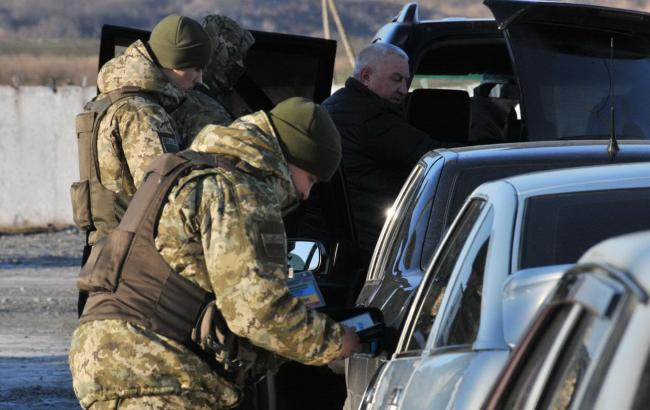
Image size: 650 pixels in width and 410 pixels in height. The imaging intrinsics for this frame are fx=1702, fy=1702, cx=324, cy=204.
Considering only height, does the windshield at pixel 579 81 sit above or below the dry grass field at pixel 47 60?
above

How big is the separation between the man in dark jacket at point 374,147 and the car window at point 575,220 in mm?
3469

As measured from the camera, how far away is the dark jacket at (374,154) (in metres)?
8.00

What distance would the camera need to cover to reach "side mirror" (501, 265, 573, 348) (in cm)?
351

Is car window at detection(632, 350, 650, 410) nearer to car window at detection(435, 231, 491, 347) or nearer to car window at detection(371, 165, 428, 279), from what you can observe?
car window at detection(435, 231, 491, 347)

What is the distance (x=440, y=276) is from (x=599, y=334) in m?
2.22

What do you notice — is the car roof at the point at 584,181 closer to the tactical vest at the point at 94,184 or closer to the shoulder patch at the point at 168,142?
the shoulder patch at the point at 168,142

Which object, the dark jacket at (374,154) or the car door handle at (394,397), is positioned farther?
the dark jacket at (374,154)

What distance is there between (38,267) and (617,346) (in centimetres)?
1606

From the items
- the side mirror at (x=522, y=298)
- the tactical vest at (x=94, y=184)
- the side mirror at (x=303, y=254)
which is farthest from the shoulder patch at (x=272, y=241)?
the tactical vest at (x=94, y=184)

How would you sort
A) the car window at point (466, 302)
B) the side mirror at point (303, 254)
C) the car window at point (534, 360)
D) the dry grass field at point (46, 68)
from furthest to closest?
the dry grass field at point (46, 68) < the side mirror at point (303, 254) < the car window at point (466, 302) < the car window at point (534, 360)

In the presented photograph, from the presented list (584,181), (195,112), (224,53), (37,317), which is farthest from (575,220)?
(37,317)

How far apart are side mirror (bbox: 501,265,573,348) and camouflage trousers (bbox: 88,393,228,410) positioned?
1119 mm

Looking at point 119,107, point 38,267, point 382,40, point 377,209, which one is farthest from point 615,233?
point 38,267

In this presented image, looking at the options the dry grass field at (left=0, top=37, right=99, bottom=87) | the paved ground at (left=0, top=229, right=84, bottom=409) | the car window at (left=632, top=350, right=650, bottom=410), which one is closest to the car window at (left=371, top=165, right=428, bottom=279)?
the paved ground at (left=0, top=229, right=84, bottom=409)
